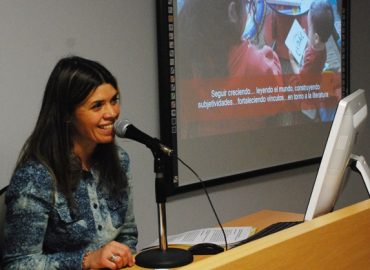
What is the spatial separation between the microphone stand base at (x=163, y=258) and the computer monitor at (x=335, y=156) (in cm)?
42

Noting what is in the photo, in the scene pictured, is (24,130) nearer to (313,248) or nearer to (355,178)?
(313,248)

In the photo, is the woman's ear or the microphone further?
the woman's ear

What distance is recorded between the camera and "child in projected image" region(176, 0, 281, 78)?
2.75 meters

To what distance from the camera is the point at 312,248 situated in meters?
0.93

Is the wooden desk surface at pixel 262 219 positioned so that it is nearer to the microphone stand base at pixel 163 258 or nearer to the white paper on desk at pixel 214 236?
the white paper on desk at pixel 214 236

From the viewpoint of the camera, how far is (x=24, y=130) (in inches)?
87.5

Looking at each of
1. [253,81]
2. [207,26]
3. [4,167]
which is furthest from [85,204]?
[253,81]

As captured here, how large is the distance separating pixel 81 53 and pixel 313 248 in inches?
66.6

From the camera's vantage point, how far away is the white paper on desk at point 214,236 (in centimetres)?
180

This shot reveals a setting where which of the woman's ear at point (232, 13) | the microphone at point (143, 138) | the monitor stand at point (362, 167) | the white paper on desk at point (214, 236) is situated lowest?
the white paper on desk at point (214, 236)

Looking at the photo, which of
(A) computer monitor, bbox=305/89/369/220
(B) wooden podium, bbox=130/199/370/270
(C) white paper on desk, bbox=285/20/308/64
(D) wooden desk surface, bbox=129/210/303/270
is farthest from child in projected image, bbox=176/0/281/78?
(B) wooden podium, bbox=130/199/370/270

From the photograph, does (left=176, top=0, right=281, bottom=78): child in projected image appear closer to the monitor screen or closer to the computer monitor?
the monitor screen

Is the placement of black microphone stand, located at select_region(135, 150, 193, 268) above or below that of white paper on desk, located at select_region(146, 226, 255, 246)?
above

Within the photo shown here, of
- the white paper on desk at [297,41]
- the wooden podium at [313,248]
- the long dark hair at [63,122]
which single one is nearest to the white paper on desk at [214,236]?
the long dark hair at [63,122]
